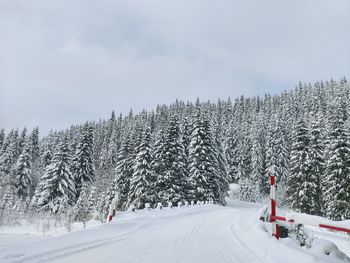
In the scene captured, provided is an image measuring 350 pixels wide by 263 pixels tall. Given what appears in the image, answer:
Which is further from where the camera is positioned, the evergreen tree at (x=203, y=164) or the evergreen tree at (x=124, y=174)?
the evergreen tree at (x=124, y=174)

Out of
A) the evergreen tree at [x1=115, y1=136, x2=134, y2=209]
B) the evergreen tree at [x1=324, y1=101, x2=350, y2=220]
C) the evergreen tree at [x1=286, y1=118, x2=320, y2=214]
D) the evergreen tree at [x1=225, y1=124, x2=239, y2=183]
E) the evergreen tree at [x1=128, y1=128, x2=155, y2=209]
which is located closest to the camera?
the evergreen tree at [x1=324, y1=101, x2=350, y2=220]

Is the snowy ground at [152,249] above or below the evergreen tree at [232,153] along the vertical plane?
below

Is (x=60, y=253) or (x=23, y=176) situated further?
(x=23, y=176)

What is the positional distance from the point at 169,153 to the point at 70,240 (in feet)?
85.4

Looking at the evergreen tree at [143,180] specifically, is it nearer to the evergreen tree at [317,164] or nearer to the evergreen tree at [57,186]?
the evergreen tree at [57,186]

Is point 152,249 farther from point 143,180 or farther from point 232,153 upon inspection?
point 232,153

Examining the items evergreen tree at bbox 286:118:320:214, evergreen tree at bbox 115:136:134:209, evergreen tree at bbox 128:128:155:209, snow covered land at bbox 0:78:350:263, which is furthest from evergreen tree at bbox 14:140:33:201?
evergreen tree at bbox 286:118:320:214

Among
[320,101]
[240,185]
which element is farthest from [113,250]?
[320,101]

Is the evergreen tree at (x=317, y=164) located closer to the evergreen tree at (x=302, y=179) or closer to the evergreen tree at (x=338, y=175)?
the evergreen tree at (x=302, y=179)

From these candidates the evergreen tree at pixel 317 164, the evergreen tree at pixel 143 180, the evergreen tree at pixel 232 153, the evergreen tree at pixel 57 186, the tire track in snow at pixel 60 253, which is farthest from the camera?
the evergreen tree at pixel 232 153

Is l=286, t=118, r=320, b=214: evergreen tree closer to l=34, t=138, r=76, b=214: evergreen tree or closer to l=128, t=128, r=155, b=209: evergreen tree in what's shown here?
l=128, t=128, r=155, b=209: evergreen tree

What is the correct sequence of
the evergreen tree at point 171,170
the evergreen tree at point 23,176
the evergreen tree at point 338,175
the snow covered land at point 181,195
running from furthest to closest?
the evergreen tree at point 23,176 → the evergreen tree at point 171,170 → the evergreen tree at point 338,175 → the snow covered land at point 181,195

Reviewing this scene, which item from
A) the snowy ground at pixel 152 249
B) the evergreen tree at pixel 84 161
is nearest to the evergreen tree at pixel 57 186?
the evergreen tree at pixel 84 161

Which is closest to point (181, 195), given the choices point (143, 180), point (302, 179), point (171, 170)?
point (171, 170)
